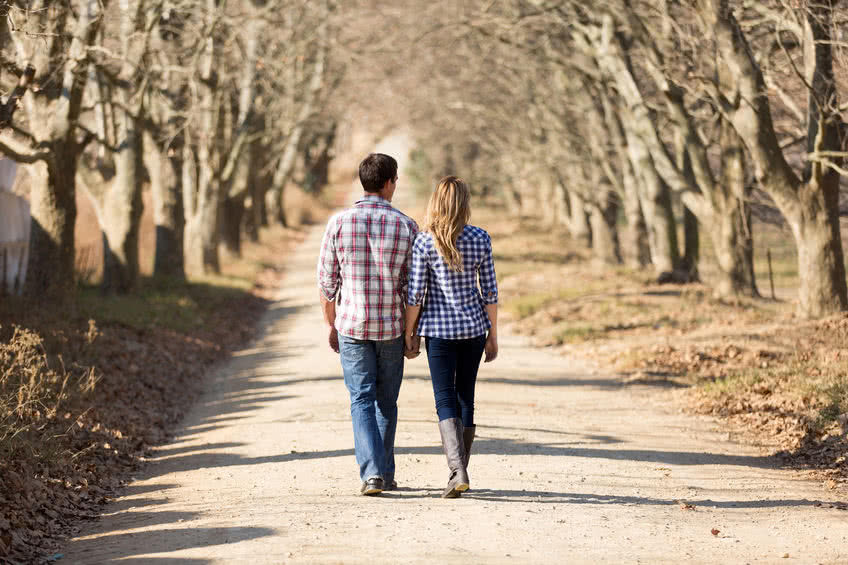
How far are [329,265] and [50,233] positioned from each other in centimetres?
983

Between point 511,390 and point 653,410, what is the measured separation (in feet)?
5.88

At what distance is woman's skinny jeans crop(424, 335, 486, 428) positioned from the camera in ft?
22.6

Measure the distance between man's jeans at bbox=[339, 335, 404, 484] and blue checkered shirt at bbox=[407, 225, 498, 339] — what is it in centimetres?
30

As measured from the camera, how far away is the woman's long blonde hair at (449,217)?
6.78 metres

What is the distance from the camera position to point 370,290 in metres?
6.91

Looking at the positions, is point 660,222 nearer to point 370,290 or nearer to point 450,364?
point 450,364

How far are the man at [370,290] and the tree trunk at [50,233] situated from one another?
9.65 m

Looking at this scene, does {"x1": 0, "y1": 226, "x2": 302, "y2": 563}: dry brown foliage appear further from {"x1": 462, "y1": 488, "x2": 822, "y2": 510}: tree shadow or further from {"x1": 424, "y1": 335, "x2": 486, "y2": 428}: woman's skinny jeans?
{"x1": 462, "y1": 488, "x2": 822, "y2": 510}: tree shadow

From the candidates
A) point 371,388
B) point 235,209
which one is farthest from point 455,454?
point 235,209

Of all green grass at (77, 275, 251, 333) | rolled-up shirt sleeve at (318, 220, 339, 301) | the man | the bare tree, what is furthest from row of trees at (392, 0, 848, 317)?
rolled-up shirt sleeve at (318, 220, 339, 301)

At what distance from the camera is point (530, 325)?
19219mm

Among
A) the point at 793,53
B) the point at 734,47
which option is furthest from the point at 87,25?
the point at 793,53

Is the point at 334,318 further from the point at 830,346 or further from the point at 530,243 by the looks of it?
the point at 530,243

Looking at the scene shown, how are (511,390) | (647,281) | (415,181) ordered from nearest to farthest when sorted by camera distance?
(511,390) < (647,281) < (415,181)
